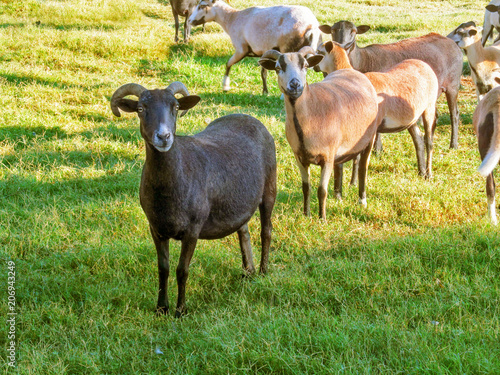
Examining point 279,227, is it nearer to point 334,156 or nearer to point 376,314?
point 334,156

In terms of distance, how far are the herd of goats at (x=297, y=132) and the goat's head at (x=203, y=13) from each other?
15.2 ft

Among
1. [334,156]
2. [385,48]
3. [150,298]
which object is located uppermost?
[385,48]

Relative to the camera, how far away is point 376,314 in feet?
12.8

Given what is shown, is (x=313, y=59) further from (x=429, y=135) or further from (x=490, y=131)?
(x=429, y=135)

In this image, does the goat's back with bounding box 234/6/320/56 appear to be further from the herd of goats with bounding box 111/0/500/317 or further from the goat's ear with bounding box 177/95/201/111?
the goat's ear with bounding box 177/95/201/111

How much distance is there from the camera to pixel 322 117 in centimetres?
576

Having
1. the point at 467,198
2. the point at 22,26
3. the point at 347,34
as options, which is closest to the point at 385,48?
the point at 347,34

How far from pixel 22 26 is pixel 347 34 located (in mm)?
10001

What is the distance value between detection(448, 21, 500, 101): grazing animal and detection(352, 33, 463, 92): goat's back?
58 centimetres

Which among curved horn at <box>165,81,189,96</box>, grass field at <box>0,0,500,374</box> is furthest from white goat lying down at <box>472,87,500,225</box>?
curved horn at <box>165,81,189,96</box>

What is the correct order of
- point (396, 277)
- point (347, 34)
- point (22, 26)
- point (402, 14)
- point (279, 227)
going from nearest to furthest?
1. point (396, 277)
2. point (279, 227)
3. point (347, 34)
4. point (22, 26)
5. point (402, 14)

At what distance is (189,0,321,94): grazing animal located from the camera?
11352 mm

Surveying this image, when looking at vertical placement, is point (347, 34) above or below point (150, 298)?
above

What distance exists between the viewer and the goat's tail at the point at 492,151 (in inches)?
175
